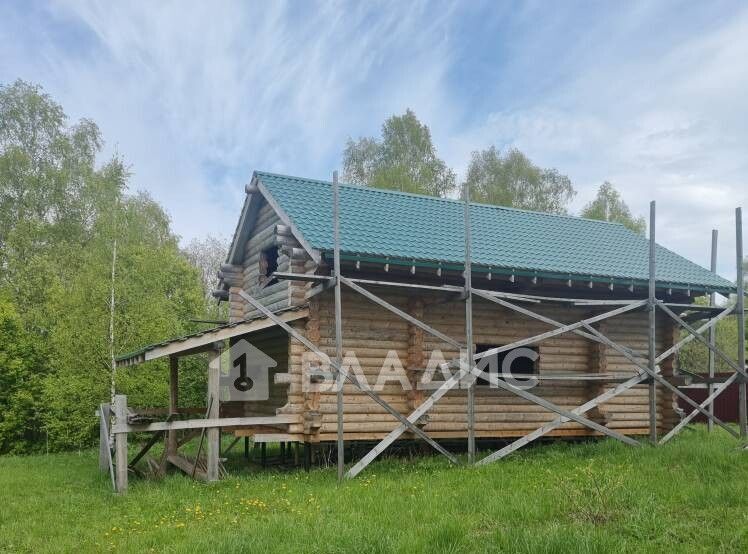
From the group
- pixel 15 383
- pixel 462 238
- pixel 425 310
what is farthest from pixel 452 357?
pixel 15 383

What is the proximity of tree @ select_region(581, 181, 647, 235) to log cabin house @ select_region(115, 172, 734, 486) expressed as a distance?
71.2 ft

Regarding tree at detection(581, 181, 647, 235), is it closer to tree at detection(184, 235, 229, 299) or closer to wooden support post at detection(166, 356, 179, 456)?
tree at detection(184, 235, 229, 299)

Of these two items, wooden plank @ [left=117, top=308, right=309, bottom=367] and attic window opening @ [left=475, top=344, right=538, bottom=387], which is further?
attic window opening @ [left=475, top=344, right=538, bottom=387]

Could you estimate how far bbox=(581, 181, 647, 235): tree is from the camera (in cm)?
3781

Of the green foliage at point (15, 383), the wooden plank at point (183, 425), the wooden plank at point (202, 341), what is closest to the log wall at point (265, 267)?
the wooden plank at point (202, 341)

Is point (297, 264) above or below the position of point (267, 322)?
above

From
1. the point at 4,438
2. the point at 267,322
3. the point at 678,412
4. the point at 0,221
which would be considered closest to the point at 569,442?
the point at 678,412

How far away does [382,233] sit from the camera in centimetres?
1358

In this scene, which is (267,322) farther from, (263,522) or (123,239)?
(123,239)

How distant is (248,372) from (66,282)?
11.6 metres

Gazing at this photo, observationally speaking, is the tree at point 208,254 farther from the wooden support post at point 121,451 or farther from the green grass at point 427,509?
the wooden support post at point 121,451

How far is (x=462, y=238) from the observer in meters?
14.4

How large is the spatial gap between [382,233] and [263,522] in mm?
6924

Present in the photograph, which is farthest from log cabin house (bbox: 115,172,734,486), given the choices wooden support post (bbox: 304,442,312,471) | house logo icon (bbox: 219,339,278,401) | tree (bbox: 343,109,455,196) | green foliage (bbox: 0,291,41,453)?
tree (bbox: 343,109,455,196)
